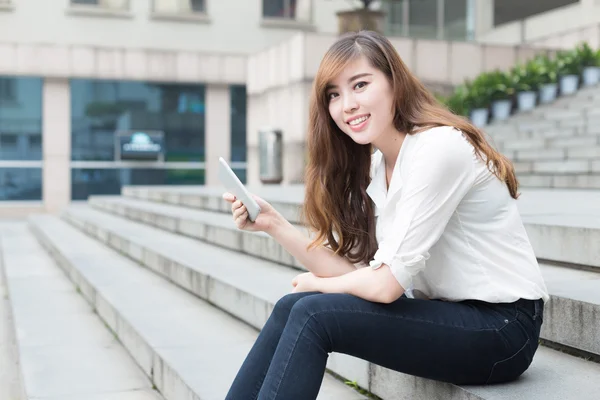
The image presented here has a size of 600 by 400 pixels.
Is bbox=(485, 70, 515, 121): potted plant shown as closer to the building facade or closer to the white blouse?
the building facade

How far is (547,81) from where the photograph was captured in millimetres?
12695

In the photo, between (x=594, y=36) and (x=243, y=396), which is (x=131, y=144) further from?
(x=243, y=396)

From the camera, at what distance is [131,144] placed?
1927 centimetres

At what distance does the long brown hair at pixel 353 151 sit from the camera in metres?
2.32

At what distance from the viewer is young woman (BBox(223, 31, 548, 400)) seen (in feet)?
7.06

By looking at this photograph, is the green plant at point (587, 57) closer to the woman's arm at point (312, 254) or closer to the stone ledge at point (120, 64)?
the stone ledge at point (120, 64)

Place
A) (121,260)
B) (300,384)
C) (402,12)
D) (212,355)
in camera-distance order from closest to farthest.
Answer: (300,384)
(212,355)
(121,260)
(402,12)

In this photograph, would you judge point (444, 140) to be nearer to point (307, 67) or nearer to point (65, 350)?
point (65, 350)

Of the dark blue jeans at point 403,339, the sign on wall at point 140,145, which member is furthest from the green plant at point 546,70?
the dark blue jeans at point 403,339

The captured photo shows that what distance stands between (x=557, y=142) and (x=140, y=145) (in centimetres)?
1237

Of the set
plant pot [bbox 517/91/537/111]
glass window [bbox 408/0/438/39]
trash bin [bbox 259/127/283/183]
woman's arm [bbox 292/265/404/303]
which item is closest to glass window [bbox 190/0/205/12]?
glass window [bbox 408/0/438/39]

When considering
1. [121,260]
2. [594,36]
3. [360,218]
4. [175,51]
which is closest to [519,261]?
[360,218]

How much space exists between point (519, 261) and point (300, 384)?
78 cm

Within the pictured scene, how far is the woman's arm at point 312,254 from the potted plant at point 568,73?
36.9 ft
